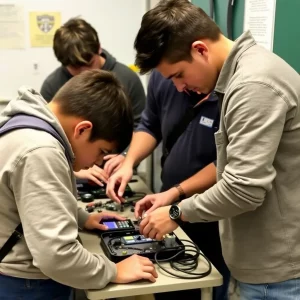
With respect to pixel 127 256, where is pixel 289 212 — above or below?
above

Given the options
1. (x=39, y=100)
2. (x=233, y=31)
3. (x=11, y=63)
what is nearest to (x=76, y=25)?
(x=233, y=31)

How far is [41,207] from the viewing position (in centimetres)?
112

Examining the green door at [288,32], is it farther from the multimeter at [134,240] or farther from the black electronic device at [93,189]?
the black electronic device at [93,189]

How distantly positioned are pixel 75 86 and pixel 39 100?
12cm

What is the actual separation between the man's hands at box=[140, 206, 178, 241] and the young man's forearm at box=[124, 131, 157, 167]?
0.54 meters

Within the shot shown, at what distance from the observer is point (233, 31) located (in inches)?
81.0

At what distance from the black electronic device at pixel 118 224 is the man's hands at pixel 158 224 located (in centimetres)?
17

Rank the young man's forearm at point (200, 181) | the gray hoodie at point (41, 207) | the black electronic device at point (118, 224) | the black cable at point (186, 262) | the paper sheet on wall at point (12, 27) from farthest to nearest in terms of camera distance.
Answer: the paper sheet on wall at point (12, 27)
the young man's forearm at point (200, 181)
the black electronic device at point (118, 224)
the black cable at point (186, 262)
the gray hoodie at point (41, 207)

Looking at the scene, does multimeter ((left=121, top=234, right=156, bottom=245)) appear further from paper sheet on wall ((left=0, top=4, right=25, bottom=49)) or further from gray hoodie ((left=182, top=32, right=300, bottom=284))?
paper sheet on wall ((left=0, top=4, right=25, bottom=49))

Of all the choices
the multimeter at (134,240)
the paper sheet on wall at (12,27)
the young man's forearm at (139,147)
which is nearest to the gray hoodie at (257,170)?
the multimeter at (134,240)

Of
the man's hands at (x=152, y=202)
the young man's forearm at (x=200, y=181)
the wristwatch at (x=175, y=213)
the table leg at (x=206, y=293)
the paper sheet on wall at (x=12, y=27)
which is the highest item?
the paper sheet on wall at (x=12, y=27)

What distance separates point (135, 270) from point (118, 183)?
23.8 inches

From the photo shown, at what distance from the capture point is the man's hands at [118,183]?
1831mm

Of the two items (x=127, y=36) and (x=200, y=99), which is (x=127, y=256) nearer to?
(x=200, y=99)
